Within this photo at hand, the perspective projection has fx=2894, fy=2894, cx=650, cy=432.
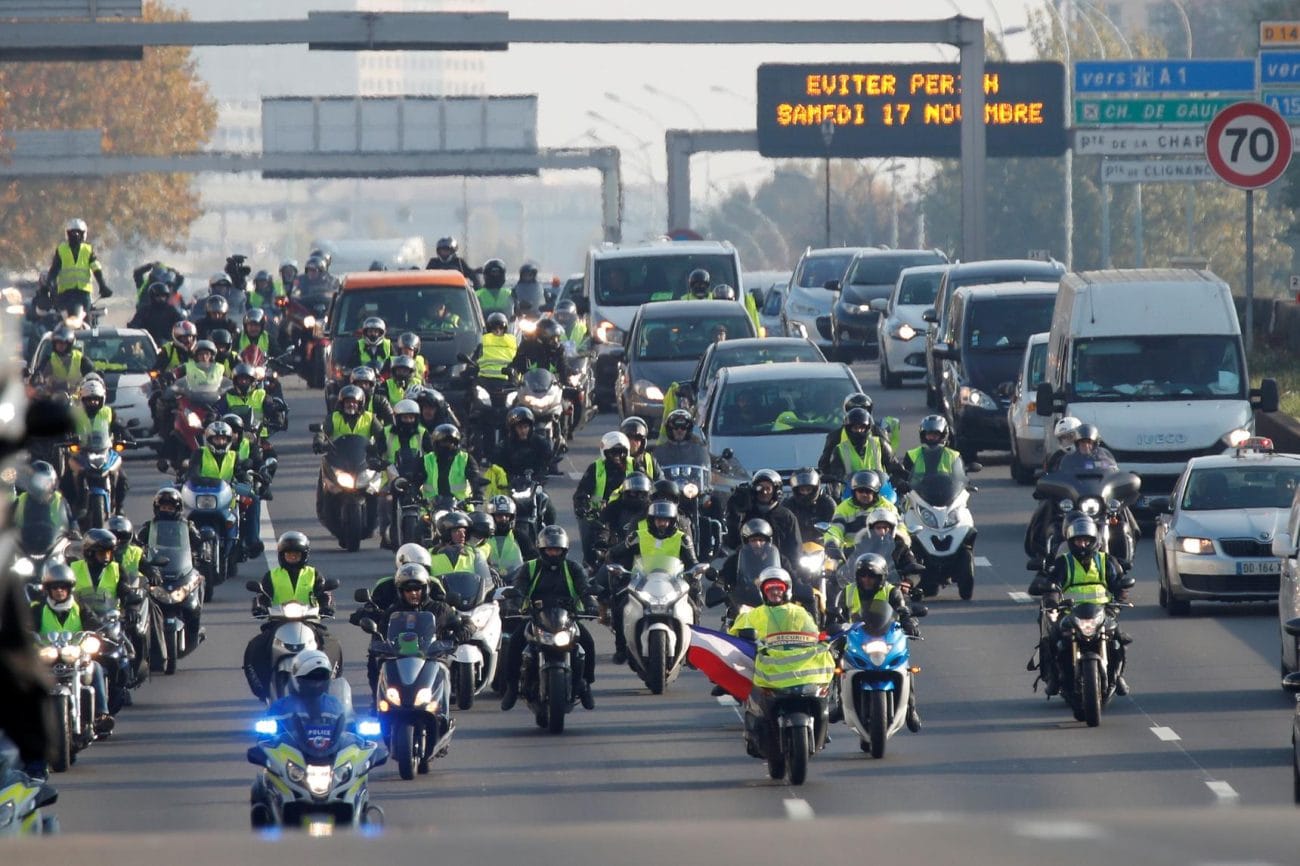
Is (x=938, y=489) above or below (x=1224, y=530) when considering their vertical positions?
above

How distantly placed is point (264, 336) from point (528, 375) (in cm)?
466

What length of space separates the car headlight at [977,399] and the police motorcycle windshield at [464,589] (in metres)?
13.7

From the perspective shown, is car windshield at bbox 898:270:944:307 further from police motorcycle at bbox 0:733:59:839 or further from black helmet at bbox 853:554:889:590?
police motorcycle at bbox 0:733:59:839

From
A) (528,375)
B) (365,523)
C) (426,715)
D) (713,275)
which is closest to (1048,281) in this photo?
(713,275)

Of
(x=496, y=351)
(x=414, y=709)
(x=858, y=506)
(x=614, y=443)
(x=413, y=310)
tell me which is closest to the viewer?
(x=414, y=709)


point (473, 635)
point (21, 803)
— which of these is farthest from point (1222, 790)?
point (21, 803)

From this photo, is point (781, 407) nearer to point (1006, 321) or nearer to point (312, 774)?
point (1006, 321)

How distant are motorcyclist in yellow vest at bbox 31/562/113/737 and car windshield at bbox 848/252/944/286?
2660 cm

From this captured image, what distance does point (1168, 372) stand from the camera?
28453 mm

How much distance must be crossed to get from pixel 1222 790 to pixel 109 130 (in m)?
85.7

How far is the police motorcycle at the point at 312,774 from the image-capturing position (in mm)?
→ 14281

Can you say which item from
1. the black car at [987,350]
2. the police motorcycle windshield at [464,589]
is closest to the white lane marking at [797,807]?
the police motorcycle windshield at [464,589]

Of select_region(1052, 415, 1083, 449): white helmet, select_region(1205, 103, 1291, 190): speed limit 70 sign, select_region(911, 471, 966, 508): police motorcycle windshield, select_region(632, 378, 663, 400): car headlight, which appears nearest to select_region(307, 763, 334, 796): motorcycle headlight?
select_region(911, 471, 966, 508): police motorcycle windshield

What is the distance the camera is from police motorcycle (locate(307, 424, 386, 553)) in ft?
92.0
